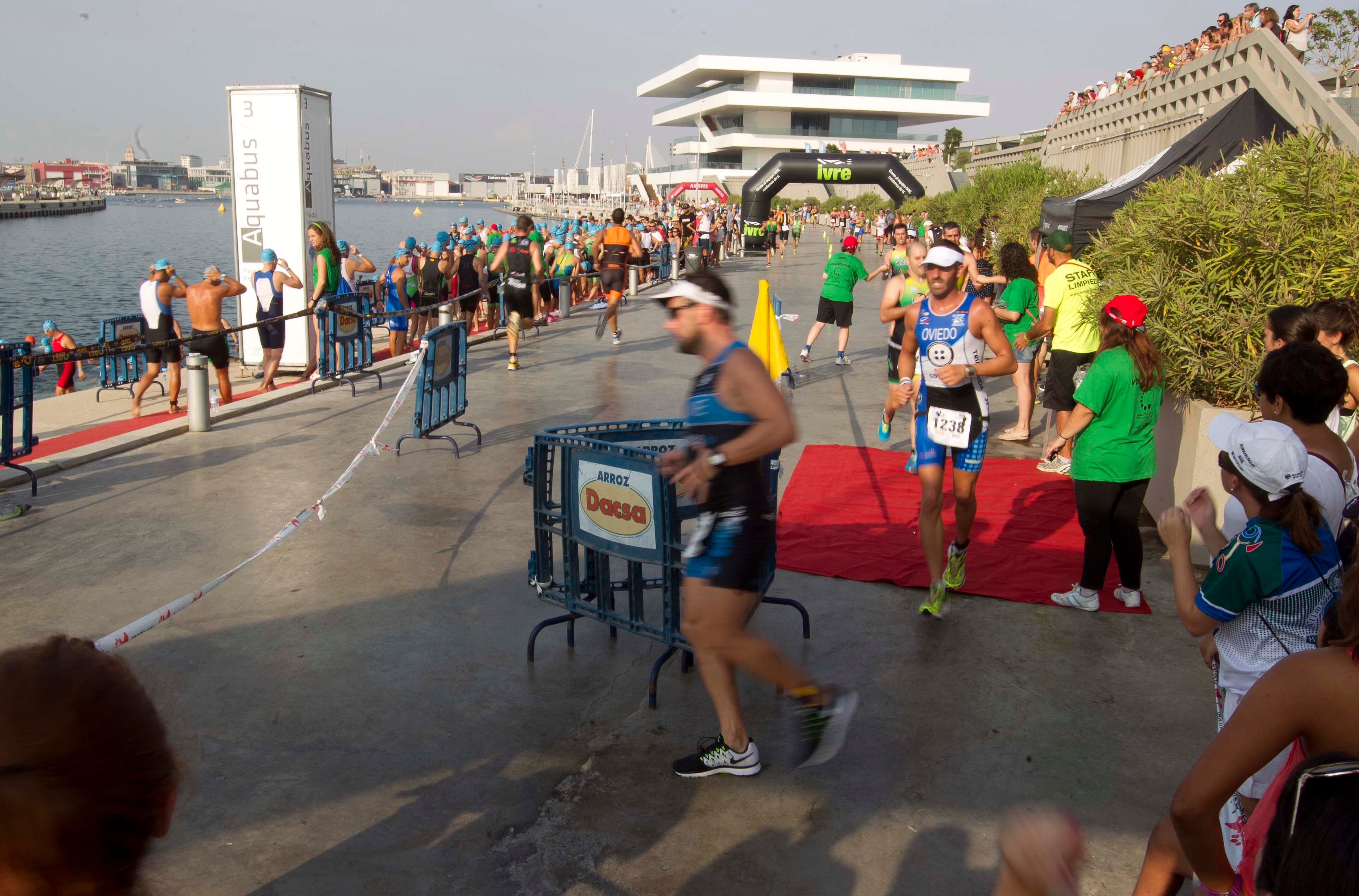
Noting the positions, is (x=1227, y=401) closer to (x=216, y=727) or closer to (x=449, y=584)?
(x=449, y=584)

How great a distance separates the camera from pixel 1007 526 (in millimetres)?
7027

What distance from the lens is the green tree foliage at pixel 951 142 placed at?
64562 mm

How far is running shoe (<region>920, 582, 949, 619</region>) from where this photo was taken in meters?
5.37

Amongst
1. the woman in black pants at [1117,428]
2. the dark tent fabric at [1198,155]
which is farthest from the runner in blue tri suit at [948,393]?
the dark tent fabric at [1198,155]

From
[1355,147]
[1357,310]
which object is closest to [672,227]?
[1355,147]

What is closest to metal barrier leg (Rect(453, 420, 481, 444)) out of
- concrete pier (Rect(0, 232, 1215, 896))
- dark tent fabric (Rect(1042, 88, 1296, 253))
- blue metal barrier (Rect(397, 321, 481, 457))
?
blue metal barrier (Rect(397, 321, 481, 457))

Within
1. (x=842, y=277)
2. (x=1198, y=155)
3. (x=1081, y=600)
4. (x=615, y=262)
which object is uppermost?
(x=1198, y=155)

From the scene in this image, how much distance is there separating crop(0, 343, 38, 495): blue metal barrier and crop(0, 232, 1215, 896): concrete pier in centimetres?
35

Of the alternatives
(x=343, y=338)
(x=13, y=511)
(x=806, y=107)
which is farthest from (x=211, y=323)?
(x=806, y=107)

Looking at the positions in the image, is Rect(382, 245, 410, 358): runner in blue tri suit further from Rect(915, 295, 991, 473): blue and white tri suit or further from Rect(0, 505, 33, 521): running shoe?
Rect(915, 295, 991, 473): blue and white tri suit

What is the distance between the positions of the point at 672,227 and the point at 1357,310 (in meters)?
30.6

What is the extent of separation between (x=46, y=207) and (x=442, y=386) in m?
144

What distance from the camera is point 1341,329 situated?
14.1 ft

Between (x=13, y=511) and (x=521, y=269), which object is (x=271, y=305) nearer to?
(x=521, y=269)
